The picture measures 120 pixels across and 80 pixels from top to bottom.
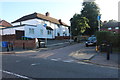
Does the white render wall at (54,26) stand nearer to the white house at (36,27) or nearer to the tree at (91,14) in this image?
the white house at (36,27)

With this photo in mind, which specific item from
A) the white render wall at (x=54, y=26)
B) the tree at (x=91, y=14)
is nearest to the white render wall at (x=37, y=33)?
the white render wall at (x=54, y=26)

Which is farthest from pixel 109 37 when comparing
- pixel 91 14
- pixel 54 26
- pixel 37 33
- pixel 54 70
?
pixel 91 14

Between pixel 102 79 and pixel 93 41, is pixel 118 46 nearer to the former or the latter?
pixel 93 41

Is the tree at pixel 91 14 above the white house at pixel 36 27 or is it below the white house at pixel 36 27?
above

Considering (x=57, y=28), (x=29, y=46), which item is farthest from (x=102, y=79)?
(x=57, y=28)

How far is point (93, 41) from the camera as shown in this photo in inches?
800

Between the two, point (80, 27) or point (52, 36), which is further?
point (52, 36)

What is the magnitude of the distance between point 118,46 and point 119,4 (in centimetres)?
584

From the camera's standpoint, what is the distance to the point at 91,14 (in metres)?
43.8

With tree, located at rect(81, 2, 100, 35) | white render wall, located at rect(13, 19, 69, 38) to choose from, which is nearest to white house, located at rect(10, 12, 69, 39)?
white render wall, located at rect(13, 19, 69, 38)

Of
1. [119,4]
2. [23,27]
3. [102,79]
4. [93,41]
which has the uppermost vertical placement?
[119,4]

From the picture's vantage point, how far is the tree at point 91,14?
4344 cm

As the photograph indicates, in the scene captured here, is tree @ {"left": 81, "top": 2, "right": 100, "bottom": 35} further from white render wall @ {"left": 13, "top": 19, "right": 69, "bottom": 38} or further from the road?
the road

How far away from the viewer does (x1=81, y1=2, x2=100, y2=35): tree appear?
143 feet
